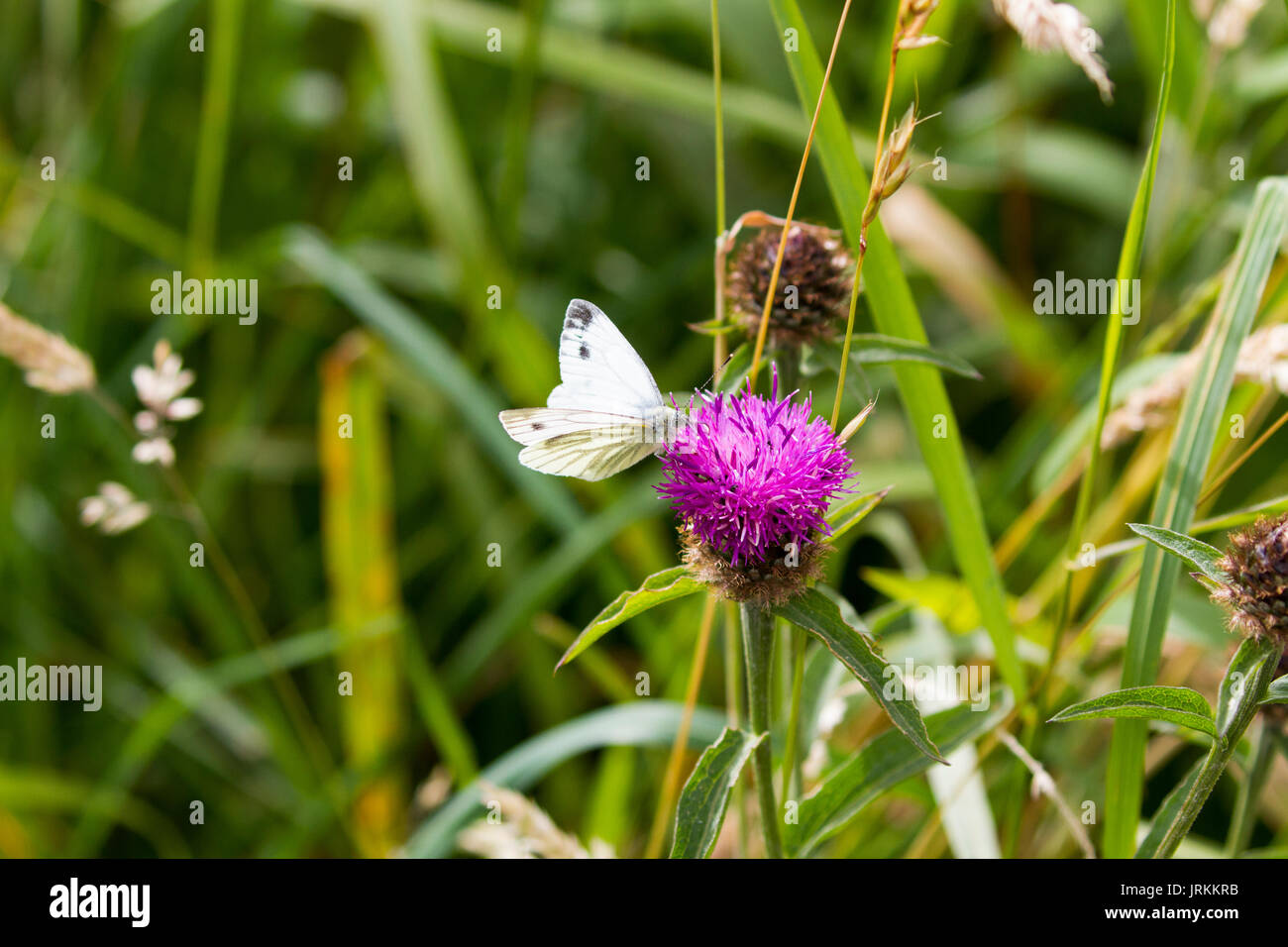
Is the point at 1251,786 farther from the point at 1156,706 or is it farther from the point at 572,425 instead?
the point at 572,425

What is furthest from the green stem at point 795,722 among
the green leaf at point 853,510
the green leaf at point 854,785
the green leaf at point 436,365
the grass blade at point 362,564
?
the grass blade at point 362,564
